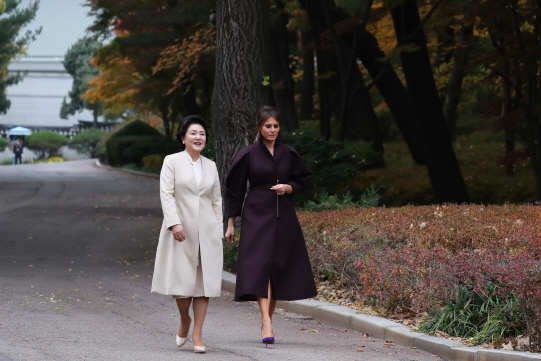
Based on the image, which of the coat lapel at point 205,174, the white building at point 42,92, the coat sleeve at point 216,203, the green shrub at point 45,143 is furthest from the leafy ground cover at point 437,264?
the white building at point 42,92

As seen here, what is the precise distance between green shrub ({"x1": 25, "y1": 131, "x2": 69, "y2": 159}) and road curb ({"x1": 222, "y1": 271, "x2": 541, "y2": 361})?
176 feet

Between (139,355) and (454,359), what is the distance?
2.40 meters

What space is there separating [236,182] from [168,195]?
0.81 meters

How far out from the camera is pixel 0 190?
23.0 m

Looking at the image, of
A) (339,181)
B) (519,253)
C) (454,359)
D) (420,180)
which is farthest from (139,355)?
(420,180)

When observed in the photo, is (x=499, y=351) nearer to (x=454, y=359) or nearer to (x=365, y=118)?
(x=454, y=359)

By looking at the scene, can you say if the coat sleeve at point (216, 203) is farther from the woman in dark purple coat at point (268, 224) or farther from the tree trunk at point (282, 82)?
the tree trunk at point (282, 82)

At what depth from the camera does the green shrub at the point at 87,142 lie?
60.2 metres

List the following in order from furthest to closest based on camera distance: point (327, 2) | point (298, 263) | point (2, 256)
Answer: point (327, 2) → point (2, 256) → point (298, 263)

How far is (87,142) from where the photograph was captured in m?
60.8

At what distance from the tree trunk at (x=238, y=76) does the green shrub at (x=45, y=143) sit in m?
50.7

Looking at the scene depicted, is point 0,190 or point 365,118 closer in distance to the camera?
point 365,118

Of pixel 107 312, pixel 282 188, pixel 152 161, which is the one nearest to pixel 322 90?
pixel 107 312

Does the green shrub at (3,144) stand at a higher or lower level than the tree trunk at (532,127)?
lower
